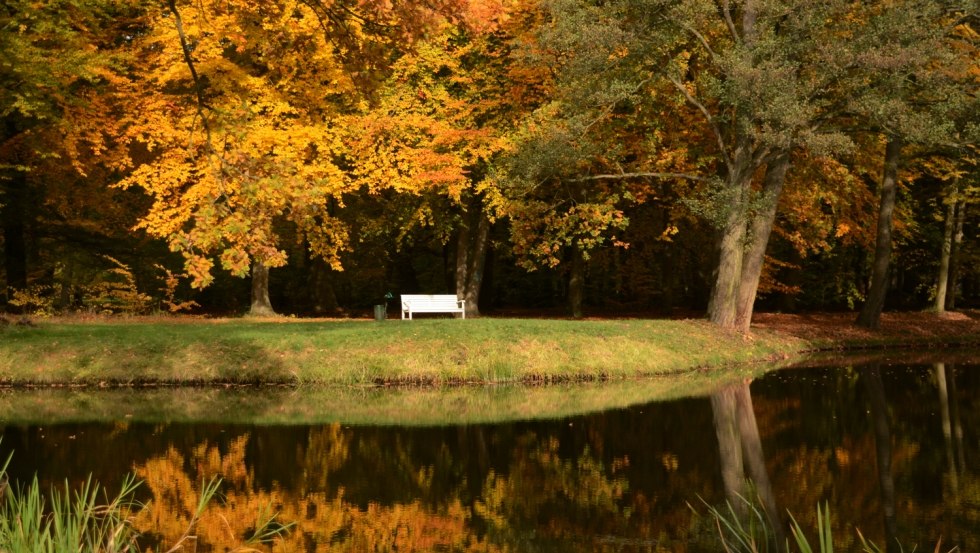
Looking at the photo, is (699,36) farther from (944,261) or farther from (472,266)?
(944,261)

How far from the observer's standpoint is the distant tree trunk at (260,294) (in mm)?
29797

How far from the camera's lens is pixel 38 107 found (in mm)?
23656

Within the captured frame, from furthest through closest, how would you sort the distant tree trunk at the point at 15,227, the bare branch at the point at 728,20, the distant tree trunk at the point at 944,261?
the distant tree trunk at the point at 944,261
the distant tree trunk at the point at 15,227
the bare branch at the point at 728,20

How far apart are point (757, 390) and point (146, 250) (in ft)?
87.9

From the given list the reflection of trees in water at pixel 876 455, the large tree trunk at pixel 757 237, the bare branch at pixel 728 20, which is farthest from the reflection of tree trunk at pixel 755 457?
the bare branch at pixel 728 20

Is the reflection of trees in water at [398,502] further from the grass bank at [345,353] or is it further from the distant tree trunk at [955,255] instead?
the distant tree trunk at [955,255]

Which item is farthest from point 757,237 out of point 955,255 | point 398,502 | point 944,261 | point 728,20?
point 398,502

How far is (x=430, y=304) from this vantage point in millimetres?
28625

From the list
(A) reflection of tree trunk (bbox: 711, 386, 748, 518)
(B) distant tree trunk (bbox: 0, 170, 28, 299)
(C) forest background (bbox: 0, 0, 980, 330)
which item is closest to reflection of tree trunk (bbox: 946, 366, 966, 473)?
(A) reflection of tree trunk (bbox: 711, 386, 748, 518)

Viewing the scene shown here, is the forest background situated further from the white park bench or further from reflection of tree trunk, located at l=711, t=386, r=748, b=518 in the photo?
reflection of tree trunk, located at l=711, t=386, r=748, b=518

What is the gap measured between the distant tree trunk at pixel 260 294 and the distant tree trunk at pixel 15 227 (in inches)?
250

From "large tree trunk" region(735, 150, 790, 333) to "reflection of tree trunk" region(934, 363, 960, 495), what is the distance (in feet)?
16.0

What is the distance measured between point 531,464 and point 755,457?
112 inches

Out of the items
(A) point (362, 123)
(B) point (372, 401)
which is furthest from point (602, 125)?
(B) point (372, 401)
